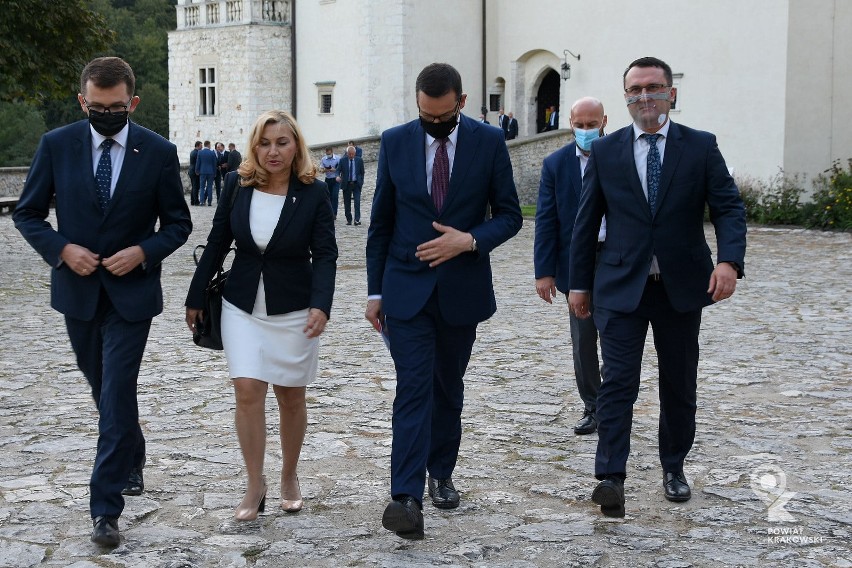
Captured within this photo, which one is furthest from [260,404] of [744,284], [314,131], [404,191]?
[314,131]

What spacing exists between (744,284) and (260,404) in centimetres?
1161

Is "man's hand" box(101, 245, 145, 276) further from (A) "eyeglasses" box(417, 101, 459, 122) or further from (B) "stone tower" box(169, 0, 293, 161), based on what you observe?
(B) "stone tower" box(169, 0, 293, 161)

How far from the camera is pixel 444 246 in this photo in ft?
18.0

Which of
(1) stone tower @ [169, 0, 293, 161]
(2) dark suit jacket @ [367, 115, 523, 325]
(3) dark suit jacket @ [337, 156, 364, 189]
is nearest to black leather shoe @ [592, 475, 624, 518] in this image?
(2) dark suit jacket @ [367, 115, 523, 325]

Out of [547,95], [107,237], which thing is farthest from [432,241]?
[547,95]

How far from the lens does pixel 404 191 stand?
557 cm

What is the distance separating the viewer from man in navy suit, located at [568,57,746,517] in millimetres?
5637

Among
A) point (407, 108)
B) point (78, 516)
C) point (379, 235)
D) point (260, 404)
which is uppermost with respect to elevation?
point (407, 108)

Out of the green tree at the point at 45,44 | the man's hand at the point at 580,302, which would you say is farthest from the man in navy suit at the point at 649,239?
the green tree at the point at 45,44

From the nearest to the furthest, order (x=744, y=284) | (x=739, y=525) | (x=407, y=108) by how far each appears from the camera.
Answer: (x=739, y=525)
(x=744, y=284)
(x=407, y=108)

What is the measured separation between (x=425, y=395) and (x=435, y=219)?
31.3 inches

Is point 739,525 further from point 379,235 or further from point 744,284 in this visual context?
point 744,284

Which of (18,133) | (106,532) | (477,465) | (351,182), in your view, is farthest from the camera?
(18,133)

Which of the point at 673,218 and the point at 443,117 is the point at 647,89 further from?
the point at 443,117
